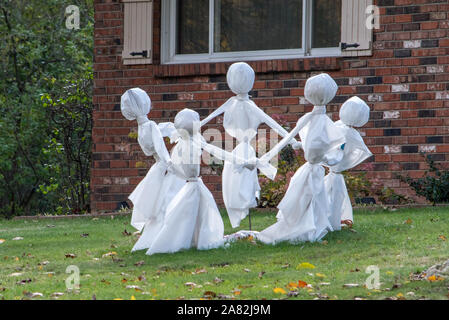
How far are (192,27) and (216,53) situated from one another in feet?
1.69

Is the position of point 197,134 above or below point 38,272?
above

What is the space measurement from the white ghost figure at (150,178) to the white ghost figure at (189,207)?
189 millimetres

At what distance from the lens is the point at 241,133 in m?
7.75

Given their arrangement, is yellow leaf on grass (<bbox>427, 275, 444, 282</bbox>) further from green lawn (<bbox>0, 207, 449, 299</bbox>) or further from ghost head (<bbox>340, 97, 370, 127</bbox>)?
ghost head (<bbox>340, 97, 370, 127</bbox>)

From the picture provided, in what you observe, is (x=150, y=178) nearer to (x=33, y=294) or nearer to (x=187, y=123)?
(x=187, y=123)

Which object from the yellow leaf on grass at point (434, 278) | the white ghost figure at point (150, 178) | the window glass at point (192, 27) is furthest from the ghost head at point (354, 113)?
the window glass at point (192, 27)

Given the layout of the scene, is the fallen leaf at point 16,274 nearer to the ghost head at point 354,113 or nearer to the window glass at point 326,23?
the ghost head at point 354,113

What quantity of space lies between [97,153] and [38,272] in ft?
16.2

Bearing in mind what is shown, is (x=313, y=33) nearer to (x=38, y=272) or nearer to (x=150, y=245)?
(x=150, y=245)

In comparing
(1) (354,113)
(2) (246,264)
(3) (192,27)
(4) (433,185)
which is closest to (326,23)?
(3) (192,27)

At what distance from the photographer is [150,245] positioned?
744cm

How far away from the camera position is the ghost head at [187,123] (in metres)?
7.23

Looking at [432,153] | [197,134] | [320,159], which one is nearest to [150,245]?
[197,134]
